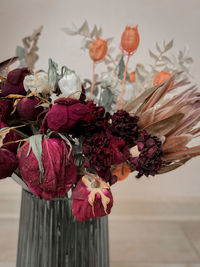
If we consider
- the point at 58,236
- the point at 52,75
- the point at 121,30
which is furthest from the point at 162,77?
the point at 121,30

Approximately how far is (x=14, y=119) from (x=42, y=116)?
4 centimetres

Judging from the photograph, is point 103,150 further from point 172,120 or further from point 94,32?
point 94,32

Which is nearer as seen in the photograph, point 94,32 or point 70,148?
point 70,148

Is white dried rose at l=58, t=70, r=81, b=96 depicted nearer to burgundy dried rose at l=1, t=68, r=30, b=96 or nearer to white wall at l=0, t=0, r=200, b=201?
burgundy dried rose at l=1, t=68, r=30, b=96

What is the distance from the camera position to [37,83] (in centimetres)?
44

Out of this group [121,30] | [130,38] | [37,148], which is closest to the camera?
[37,148]

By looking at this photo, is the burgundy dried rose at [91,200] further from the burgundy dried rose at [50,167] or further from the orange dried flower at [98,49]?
the orange dried flower at [98,49]

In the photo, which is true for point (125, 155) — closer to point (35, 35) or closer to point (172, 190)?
point (35, 35)

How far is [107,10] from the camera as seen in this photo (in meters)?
1.41

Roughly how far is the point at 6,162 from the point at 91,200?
0.35 feet

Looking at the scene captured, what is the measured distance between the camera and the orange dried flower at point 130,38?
494 mm

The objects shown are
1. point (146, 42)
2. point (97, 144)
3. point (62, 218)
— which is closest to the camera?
point (97, 144)

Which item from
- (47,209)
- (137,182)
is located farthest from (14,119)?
(137,182)

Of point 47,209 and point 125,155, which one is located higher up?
point 125,155
